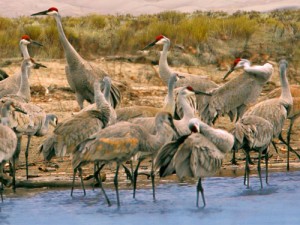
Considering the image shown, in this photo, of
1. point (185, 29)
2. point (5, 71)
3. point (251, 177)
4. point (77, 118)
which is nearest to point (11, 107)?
point (77, 118)

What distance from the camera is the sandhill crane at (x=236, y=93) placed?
13.4m

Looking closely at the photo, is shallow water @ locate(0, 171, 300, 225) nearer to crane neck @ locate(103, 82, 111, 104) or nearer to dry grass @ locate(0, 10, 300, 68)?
crane neck @ locate(103, 82, 111, 104)

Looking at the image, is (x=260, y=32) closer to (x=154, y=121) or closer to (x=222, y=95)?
(x=222, y=95)

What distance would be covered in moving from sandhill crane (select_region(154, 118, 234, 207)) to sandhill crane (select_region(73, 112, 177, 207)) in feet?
0.73

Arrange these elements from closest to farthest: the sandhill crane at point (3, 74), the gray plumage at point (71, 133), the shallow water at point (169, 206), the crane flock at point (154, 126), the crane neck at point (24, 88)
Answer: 1. the shallow water at point (169, 206)
2. the crane flock at point (154, 126)
3. the gray plumage at point (71, 133)
4. the crane neck at point (24, 88)
5. the sandhill crane at point (3, 74)

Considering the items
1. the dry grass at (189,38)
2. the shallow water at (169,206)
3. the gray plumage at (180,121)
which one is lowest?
the shallow water at (169,206)

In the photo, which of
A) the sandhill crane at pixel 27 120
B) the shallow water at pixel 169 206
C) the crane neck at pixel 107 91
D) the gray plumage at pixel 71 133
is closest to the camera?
the shallow water at pixel 169 206

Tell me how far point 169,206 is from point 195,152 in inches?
31.2

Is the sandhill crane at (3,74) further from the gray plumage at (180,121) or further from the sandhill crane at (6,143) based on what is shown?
the sandhill crane at (6,143)

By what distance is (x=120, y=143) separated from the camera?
32.5ft

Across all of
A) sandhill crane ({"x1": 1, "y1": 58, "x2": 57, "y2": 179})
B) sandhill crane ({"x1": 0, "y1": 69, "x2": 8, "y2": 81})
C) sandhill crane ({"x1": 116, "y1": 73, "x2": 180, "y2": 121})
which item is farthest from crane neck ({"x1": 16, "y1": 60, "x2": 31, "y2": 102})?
sandhill crane ({"x1": 0, "y1": 69, "x2": 8, "y2": 81})

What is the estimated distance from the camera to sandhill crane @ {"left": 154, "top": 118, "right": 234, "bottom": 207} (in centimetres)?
981

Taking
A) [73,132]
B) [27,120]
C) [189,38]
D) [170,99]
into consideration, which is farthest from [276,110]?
[189,38]

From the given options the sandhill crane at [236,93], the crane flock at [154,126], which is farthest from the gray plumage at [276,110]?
the sandhill crane at [236,93]
